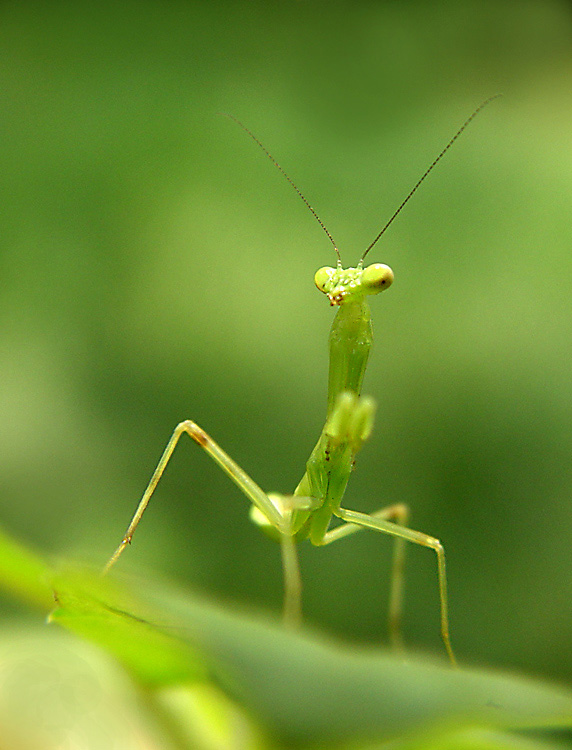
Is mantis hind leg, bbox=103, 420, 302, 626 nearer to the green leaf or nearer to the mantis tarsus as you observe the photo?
the mantis tarsus

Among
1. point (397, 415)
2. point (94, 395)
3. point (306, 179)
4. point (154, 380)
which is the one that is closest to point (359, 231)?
point (306, 179)

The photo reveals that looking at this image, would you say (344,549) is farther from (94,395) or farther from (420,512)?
(94,395)

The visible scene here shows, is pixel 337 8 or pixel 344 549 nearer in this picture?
pixel 344 549

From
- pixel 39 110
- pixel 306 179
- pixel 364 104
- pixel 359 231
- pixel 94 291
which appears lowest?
pixel 94 291

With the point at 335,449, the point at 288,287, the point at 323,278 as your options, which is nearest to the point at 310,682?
the point at 335,449

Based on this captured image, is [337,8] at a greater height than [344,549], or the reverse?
[337,8]

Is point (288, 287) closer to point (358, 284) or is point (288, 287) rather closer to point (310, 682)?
point (358, 284)

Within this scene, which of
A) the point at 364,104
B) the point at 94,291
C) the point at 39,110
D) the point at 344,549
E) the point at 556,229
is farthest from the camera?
the point at 364,104
